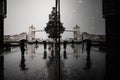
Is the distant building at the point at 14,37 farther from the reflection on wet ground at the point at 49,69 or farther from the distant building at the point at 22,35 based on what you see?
the reflection on wet ground at the point at 49,69

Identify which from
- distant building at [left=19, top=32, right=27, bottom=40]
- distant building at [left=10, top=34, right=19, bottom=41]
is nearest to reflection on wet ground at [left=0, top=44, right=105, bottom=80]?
distant building at [left=10, top=34, right=19, bottom=41]

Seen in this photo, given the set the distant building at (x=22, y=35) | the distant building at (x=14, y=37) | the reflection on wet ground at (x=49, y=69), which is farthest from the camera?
the distant building at (x=22, y=35)

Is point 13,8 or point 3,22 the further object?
point 13,8

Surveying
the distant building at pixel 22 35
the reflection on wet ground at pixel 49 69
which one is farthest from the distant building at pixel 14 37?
the reflection on wet ground at pixel 49 69

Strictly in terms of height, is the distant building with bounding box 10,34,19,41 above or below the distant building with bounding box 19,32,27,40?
below

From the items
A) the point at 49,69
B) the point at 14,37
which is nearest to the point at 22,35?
the point at 14,37

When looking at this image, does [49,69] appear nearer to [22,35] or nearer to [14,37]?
[14,37]

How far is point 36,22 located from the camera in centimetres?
1493

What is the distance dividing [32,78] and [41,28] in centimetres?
1252

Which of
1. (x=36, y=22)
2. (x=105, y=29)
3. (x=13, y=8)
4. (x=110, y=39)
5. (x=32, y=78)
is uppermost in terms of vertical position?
(x=13, y=8)

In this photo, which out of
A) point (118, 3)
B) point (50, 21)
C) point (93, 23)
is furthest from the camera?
point (50, 21)

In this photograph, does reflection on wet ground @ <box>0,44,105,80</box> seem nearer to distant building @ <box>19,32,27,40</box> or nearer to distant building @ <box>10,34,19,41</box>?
distant building @ <box>10,34,19,41</box>

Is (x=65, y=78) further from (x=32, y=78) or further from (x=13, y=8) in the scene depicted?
(x=13, y=8)

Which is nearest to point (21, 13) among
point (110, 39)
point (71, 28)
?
point (71, 28)
